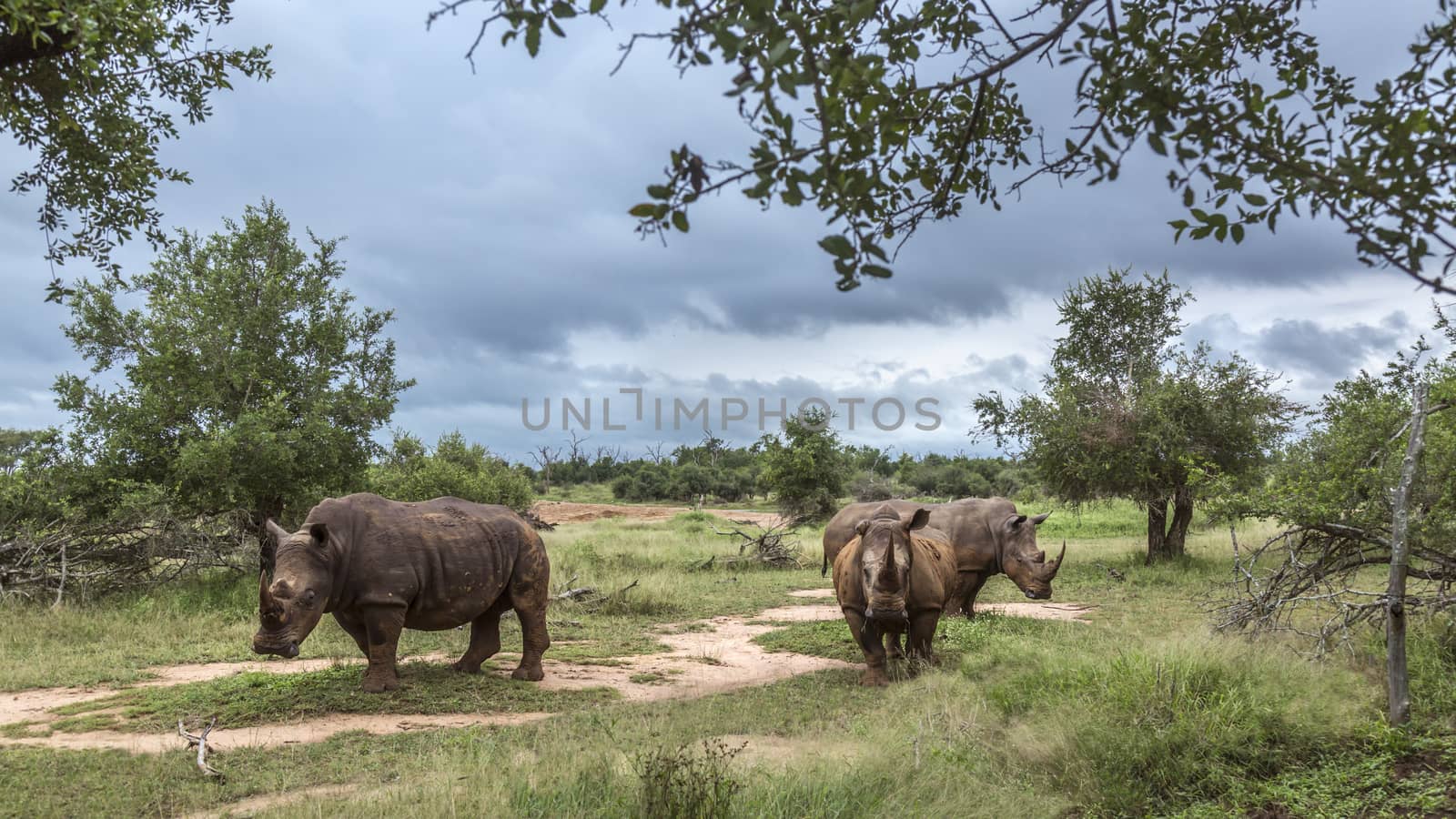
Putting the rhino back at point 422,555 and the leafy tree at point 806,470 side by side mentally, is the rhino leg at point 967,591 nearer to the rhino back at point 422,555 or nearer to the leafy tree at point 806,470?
the rhino back at point 422,555

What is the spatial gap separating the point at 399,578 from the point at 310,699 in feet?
4.26

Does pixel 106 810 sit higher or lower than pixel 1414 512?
lower

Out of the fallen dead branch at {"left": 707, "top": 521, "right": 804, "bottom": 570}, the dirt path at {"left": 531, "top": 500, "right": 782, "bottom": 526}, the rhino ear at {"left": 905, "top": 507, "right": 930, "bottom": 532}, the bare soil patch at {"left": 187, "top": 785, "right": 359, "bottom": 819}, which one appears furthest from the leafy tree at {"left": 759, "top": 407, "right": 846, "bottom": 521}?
the bare soil patch at {"left": 187, "top": 785, "right": 359, "bottom": 819}

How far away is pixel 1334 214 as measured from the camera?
10.0 feet

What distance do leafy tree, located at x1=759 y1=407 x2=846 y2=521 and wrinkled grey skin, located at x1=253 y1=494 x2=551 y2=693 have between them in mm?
27019

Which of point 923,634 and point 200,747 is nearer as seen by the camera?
point 200,747

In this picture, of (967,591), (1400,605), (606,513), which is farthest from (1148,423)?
(606,513)

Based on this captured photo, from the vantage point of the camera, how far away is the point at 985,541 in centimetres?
1302

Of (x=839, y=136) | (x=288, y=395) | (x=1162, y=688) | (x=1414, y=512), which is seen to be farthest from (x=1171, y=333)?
(x=839, y=136)

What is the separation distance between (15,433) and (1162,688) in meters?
54.0

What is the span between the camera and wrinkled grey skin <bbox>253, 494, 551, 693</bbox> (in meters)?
7.68

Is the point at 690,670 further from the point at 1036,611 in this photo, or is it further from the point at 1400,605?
the point at 1036,611

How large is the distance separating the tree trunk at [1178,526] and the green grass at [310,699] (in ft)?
52.4

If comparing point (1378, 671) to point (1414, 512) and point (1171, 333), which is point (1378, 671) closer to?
point (1414, 512)
